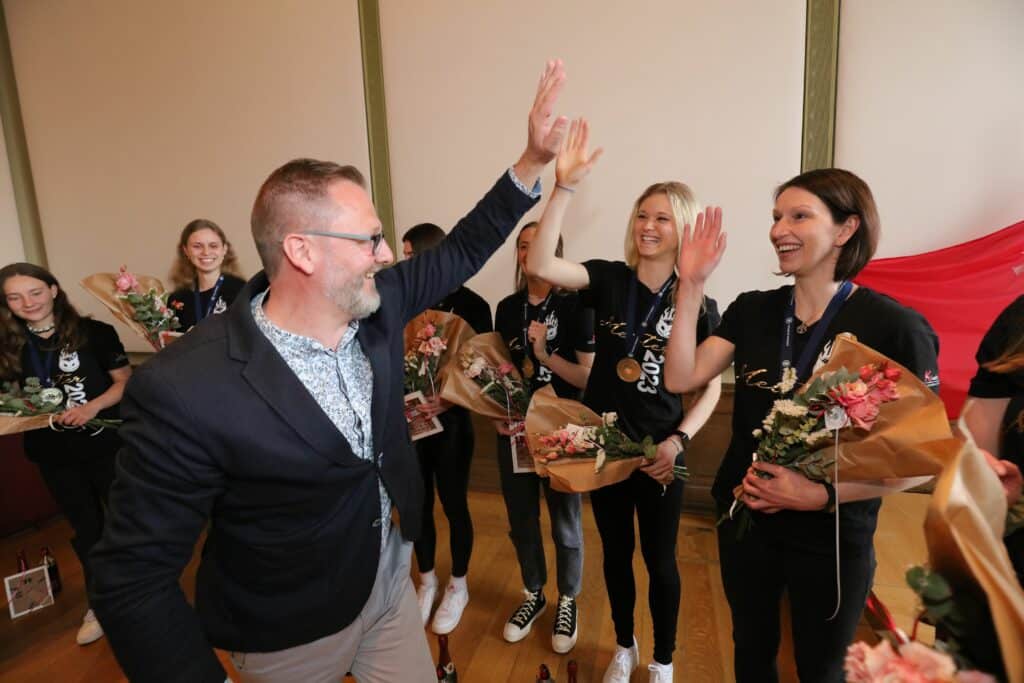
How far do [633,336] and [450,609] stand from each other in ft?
5.26

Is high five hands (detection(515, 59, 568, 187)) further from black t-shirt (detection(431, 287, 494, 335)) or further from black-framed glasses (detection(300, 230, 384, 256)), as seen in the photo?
black t-shirt (detection(431, 287, 494, 335))

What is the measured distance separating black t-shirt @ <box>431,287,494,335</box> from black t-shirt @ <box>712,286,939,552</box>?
132 cm

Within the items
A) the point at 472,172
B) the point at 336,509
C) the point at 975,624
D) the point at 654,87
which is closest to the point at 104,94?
the point at 472,172

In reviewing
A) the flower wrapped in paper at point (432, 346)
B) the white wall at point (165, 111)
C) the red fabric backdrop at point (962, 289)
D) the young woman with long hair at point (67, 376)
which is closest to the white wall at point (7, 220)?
the white wall at point (165, 111)

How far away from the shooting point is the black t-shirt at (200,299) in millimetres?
2908

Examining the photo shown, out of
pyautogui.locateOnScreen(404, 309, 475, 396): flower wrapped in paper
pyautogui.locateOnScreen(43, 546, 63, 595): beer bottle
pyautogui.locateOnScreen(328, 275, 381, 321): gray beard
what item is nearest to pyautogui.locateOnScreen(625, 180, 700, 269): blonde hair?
pyautogui.locateOnScreen(404, 309, 475, 396): flower wrapped in paper

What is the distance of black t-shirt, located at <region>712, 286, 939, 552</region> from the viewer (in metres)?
1.37

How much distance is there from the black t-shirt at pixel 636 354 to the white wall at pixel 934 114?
66.1 inches

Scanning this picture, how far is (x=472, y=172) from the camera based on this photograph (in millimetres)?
3570

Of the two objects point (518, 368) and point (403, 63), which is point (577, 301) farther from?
point (403, 63)

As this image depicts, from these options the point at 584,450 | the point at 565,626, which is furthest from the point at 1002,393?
the point at 565,626

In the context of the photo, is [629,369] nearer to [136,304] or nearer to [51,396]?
[136,304]

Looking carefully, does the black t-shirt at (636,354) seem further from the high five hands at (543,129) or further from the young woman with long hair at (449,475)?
the young woman with long hair at (449,475)

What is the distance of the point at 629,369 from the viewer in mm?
1978
